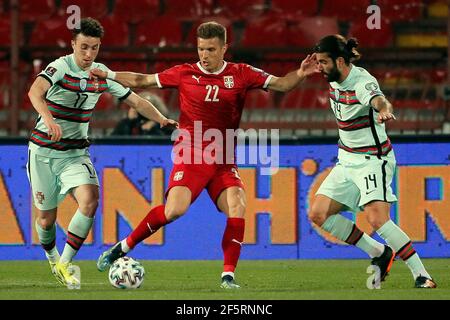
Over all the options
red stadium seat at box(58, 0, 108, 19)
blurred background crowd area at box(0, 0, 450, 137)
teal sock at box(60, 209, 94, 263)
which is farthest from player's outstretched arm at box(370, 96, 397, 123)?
red stadium seat at box(58, 0, 108, 19)

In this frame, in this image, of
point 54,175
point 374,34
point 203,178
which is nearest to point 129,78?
point 203,178

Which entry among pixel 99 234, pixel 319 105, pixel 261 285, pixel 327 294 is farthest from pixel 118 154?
pixel 327 294

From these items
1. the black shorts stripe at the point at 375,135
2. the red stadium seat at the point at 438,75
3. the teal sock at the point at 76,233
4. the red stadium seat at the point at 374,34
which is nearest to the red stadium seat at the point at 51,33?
the red stadium seat at the point at 374,34

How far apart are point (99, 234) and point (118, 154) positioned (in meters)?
0.89

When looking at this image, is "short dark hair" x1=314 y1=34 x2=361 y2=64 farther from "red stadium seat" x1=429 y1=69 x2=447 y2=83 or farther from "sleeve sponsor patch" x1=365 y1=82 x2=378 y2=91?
"red stadium seat" x1=429 y1=69 x2=447 y2=83

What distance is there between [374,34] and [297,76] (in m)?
7.23

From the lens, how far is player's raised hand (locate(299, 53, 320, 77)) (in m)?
9.09

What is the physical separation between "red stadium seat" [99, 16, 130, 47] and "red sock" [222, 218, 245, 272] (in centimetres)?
739

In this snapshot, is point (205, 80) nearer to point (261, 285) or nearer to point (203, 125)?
point (203, 125)

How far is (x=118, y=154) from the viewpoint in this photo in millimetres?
12766

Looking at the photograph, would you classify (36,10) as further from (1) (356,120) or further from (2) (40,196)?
(1) (356,120)

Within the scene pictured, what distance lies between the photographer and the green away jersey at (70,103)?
378 inches

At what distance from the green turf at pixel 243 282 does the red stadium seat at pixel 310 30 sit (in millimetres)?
4604

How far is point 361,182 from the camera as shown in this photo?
9.24m
